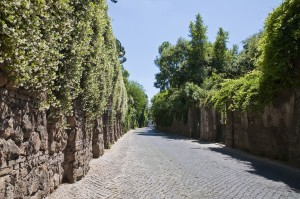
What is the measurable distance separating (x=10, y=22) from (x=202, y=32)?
36914 mm

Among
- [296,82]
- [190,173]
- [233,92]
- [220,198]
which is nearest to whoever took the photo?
[220,198]

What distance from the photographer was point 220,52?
127ft

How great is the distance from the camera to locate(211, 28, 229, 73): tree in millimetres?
38406

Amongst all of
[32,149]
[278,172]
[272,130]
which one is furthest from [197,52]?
[32,149]

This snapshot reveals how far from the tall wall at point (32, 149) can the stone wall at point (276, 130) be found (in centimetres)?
754

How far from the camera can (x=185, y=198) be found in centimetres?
717

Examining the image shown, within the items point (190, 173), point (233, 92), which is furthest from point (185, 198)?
point (233, 92)

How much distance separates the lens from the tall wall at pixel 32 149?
444cm

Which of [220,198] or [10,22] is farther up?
[10,22]

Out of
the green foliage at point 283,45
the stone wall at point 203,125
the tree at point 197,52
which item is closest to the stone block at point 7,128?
the green foliage at point 283,45

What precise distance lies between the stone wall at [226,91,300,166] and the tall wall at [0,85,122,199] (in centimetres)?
754

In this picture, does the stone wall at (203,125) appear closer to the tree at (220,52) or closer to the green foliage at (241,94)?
the green foliage at (241,94)

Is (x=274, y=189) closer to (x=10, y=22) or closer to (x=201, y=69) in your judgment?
(x=10, y=22)

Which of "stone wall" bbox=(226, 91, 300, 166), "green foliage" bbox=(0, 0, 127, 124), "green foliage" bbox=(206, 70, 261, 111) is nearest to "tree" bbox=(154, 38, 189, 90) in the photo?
"green foliage" bbox=(206, 70, 261, 111)
